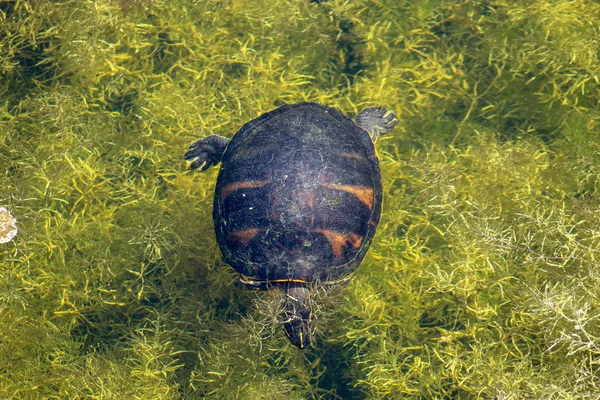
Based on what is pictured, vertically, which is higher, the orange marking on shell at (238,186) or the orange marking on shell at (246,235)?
the orange marking on shell at (238,186)

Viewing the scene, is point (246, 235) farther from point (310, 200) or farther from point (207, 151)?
point (207, 151)

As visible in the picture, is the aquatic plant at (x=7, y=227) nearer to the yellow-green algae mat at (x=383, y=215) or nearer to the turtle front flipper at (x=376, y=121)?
the yellow-green algae mat at (x=383, y=215)

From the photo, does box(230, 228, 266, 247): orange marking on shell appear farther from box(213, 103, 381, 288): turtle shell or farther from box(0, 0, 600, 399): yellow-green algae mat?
box(0, 0, 600, 399): yellow-green algae mat

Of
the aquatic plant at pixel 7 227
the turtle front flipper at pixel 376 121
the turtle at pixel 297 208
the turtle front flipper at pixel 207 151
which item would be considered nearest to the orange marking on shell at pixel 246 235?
the turtle at pixel 297 208

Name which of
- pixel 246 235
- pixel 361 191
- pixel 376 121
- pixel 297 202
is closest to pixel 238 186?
pixel 246 235

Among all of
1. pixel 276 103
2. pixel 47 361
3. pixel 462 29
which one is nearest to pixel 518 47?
pixel 462 29

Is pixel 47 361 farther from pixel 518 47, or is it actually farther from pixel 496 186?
pixel 518 47

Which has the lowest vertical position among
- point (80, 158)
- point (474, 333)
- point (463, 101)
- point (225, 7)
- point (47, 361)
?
point (47, 361)
